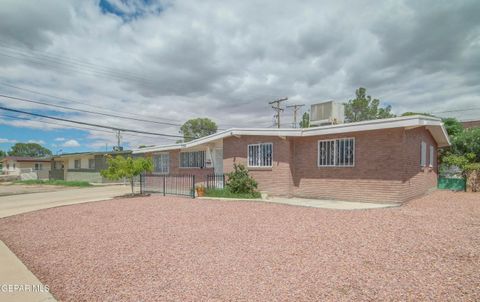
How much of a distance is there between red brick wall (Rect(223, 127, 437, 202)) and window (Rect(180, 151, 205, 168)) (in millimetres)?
3184

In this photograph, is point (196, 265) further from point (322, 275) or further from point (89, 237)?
point (89, 237)

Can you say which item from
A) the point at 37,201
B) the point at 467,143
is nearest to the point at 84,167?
the point at 37,201

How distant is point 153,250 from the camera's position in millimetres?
5656

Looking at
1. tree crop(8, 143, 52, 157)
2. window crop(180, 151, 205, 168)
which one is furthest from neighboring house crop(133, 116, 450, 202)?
tree crop(8, 143, 52, 157)

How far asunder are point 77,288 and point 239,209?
21.6 ft

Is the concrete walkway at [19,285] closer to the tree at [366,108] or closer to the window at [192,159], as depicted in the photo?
the window at [192,159]

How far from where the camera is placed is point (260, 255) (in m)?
5.18

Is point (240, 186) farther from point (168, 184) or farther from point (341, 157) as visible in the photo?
point (168, 184)

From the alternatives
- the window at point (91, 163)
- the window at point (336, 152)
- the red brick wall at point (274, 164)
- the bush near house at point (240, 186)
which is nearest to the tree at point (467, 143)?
the window at point (336, 152)

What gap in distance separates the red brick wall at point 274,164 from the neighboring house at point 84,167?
19.7 m

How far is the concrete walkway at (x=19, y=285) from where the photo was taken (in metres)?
3.78

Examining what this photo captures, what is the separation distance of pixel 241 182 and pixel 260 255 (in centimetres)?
838

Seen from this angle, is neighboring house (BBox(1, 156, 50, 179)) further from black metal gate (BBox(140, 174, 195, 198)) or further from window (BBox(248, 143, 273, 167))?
window (BBox(248, 143, 273, 167))

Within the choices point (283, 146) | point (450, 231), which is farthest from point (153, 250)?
point (283, 146)
